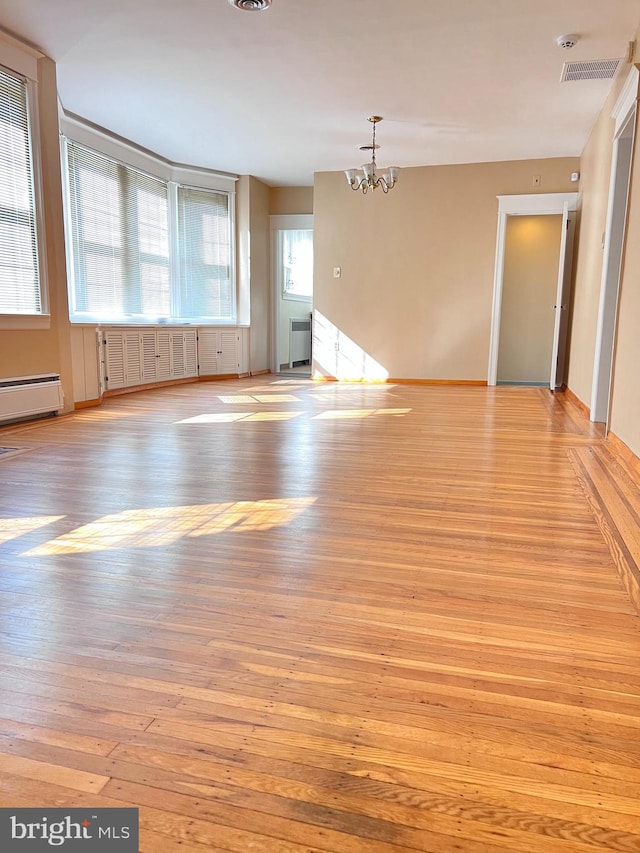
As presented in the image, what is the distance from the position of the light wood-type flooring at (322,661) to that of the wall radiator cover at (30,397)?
1690 mm

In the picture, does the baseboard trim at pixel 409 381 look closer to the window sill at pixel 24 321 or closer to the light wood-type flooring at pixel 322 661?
the window sill at pixel 24 321

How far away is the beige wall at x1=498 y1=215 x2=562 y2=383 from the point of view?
8.70 metres

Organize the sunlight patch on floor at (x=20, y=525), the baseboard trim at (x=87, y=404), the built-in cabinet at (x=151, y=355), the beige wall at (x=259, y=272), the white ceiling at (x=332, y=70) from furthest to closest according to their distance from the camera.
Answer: the beige wall at (x=259, y=272), the built-in cabinet at (x=151, y=355), the baseboard trim at (x=87, y=404), the white ceiling at (x=332, y=70), the sunlight patch on floor at (x=20, y=525)

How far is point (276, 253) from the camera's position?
9578mm

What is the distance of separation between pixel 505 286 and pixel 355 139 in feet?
11.2

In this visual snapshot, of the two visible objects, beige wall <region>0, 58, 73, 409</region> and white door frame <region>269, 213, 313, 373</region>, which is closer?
beige wall <region>0, 58, 73, 409</region>

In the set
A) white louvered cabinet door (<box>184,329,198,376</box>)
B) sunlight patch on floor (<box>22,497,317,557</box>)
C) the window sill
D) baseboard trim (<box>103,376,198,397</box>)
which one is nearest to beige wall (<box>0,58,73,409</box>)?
the window sill

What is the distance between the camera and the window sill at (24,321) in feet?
15.0

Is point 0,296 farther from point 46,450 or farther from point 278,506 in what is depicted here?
point 278,506

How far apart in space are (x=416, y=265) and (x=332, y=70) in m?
3.55

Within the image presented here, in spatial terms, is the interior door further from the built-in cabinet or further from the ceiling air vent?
the built-in cabinet

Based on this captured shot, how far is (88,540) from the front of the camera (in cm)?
233

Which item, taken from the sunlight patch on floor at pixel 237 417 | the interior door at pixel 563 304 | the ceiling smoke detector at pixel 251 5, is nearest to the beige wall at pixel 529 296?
the interior door at pixel 563 304

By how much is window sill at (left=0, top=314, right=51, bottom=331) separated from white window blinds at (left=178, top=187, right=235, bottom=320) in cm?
346
